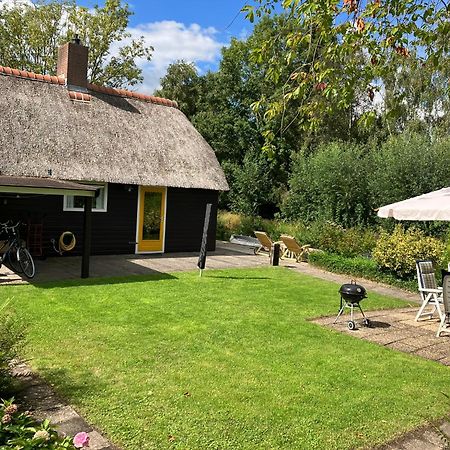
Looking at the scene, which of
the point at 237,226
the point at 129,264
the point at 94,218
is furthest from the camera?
the point at 237,226

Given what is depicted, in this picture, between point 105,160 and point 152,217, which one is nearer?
point 105,160

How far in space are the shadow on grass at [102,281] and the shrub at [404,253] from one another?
547 cm

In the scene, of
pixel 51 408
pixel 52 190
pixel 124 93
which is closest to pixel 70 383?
pixel 51 408

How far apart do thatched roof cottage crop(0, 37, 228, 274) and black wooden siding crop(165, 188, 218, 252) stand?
34 millimetres

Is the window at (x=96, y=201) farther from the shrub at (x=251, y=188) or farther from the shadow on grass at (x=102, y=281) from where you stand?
the shrub at (x=251, y=188)

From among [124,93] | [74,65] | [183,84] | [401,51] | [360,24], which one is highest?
[183,84]

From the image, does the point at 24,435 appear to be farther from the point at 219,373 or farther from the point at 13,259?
the point at 13,259

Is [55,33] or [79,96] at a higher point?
[55,33]

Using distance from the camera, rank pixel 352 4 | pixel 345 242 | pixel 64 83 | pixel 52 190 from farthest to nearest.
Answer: pixel 64 83
pixel 345 242
pixel 52 190
pixel 352 4

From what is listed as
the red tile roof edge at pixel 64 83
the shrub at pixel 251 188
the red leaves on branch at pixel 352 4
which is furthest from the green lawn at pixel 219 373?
the shrub at pixel 251 188

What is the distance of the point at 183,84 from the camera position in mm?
34969

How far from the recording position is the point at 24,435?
2672 millimetres

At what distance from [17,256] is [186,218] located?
688cm

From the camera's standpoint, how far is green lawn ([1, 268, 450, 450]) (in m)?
A: 3.91
